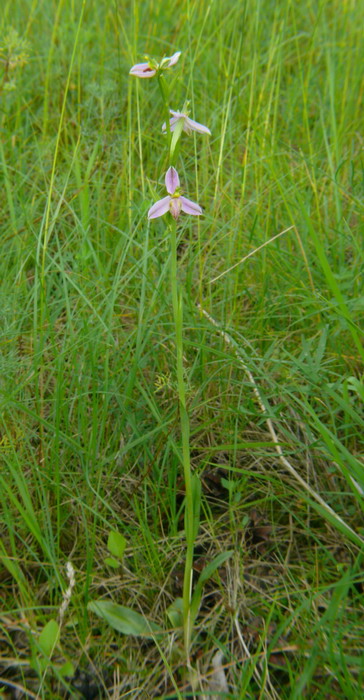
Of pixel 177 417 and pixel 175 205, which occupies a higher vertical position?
pixel 175 205

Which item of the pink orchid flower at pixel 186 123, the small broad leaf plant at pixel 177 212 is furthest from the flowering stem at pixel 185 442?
the pink orchid flower at pixel 186 123

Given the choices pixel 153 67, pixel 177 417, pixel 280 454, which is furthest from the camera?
pixel 177 417

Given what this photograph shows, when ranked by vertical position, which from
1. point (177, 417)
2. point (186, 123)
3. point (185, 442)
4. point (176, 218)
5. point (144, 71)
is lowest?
point (177, 417)

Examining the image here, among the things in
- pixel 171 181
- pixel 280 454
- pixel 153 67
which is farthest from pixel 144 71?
pixel 280 454

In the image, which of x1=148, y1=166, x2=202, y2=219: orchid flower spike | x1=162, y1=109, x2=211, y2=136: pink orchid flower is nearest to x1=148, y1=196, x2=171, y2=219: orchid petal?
x1=148, y1=166, x2=202, y2=219: orchid flower spike

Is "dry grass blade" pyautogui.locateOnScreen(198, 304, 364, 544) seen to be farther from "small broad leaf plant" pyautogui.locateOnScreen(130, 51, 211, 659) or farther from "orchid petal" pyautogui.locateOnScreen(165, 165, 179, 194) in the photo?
"orchid petal" pyautogui.locateOnScreen(165, 165, 179, 194)

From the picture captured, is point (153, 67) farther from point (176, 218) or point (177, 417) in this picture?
point (177, 417)

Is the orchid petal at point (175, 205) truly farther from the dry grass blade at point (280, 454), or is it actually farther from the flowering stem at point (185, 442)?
the dry grass blade at point (280, 454)
